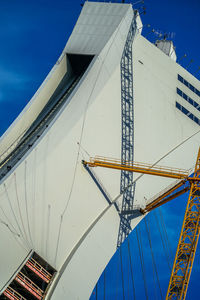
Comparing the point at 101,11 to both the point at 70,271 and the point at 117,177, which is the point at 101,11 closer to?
the point at 117,177

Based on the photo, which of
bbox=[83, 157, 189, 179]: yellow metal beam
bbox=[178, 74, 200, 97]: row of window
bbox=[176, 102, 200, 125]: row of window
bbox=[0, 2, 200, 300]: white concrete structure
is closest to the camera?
bbox=[0, 2, 200, 300]: white concrete structure

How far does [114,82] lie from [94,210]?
28.0 feet

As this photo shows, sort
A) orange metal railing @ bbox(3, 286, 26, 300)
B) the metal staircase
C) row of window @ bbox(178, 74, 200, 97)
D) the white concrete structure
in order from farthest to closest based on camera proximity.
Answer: row of window @ bbox(178, 74, 200, 97), the metal staircase, the white concrete structure, orange metal railing @ bbox(3, 286, 26, 300)

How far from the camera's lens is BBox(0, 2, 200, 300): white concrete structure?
23406mm

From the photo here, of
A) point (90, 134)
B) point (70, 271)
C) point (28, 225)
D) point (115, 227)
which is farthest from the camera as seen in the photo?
point (115, 227)

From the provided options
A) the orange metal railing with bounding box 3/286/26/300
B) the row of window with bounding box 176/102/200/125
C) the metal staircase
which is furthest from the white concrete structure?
the orange metal railing with bounding box 3/286/26/300

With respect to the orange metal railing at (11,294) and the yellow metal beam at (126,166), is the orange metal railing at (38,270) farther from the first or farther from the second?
the yellow metal beam at (126,166)

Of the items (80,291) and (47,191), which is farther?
(80,291)

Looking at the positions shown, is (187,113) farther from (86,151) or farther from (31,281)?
(31,281)

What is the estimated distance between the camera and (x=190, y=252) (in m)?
31.2

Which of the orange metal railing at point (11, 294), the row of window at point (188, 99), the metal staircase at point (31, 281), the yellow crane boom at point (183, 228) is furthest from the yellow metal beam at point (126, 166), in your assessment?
the orange metal railing at point (11, 294)

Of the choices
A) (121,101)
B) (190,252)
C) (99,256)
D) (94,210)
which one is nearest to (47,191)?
(94,210)

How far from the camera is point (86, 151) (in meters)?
28.0

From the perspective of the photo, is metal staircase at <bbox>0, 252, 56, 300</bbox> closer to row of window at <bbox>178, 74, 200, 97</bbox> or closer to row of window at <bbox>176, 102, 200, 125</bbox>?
row of window at <bbox>176, 102, 200, 125</bbox>
